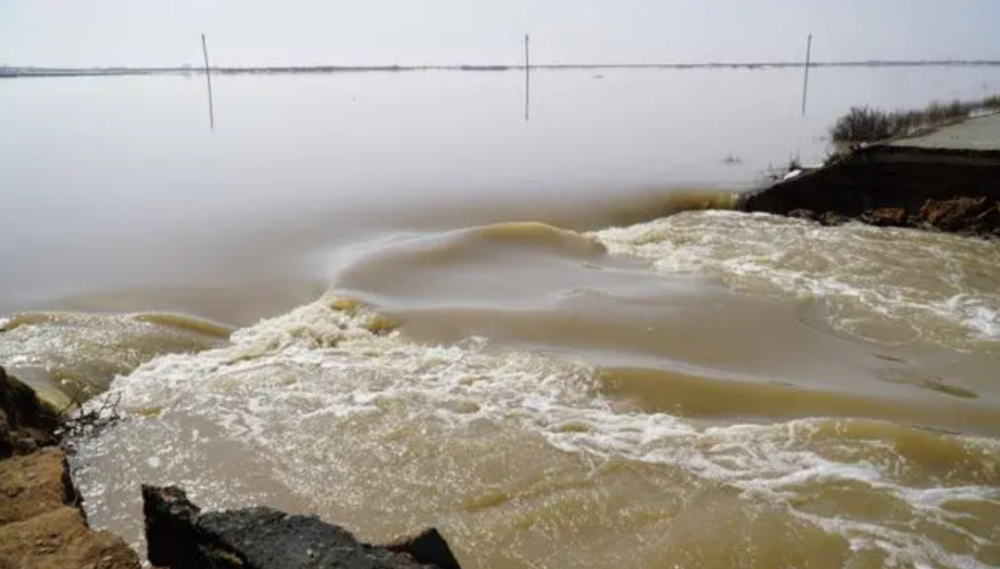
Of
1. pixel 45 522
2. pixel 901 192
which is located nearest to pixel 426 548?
pixel 45 522

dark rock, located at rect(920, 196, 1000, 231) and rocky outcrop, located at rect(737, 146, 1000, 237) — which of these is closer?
dark rock, located at rect(920, 196, 1000, 231)

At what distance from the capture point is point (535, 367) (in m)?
7.99

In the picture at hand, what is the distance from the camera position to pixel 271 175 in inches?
836

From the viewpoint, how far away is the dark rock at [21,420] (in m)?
4.89

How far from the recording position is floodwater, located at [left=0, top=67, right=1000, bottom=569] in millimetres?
5418

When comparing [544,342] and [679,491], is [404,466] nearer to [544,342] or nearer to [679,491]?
[679,491]

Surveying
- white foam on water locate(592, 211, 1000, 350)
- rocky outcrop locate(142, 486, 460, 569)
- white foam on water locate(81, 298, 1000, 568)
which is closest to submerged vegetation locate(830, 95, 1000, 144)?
white foam on water locate(592, 211, 1000, 350)

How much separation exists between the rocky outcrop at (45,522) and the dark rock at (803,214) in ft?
44.8

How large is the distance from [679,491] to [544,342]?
134 inches

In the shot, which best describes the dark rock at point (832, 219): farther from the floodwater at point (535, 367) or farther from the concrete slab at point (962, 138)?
the concrete slab at point (962, 138)

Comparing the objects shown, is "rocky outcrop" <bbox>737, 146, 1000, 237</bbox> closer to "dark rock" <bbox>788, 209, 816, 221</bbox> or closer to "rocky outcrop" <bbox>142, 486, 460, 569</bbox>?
"dark rock" <bbox>788, 209, 816, 221</bbox>

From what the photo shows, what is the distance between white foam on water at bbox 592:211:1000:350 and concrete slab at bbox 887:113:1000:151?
7.75ft

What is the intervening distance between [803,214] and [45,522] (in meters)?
14.3

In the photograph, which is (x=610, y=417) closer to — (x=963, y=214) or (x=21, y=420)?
(x=21, y=420)
